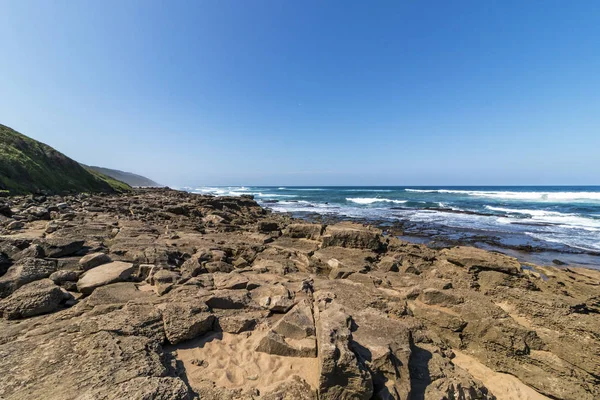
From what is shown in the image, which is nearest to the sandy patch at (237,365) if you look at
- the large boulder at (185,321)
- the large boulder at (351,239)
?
the large boulder at (185,321)

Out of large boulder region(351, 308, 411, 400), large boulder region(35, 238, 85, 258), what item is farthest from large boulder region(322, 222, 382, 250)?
large boulder region(35, 238, 85, 258)

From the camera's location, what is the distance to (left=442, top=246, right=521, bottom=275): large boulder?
764 centimetres

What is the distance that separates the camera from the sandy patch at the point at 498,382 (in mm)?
4023

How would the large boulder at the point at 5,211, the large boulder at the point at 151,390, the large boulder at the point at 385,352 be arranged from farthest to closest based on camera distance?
the large boulder at the point at 5,211 < the large boulder at the point at 385,352 < the large boulder at the point at 151,390

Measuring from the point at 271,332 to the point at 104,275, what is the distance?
422 centimetres

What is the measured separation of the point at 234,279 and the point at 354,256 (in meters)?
4.66

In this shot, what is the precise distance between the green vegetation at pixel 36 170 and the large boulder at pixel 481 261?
99.9 ft

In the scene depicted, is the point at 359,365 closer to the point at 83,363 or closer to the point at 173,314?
the point at 173,314

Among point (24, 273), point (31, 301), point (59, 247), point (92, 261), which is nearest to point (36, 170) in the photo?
point (59, 247)

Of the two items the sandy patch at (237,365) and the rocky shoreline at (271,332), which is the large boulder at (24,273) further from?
the sandy patch at (237,365)

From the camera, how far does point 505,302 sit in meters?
5.77

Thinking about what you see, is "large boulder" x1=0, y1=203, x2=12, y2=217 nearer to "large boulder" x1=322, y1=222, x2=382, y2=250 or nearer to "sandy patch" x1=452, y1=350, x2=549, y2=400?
"large boulder" x1=322, y1=222, x2=382, y2=250

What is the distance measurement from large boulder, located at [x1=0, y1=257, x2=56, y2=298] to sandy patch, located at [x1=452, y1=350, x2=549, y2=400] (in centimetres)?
828

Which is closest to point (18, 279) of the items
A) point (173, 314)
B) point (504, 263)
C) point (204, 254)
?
point (173, 314)
